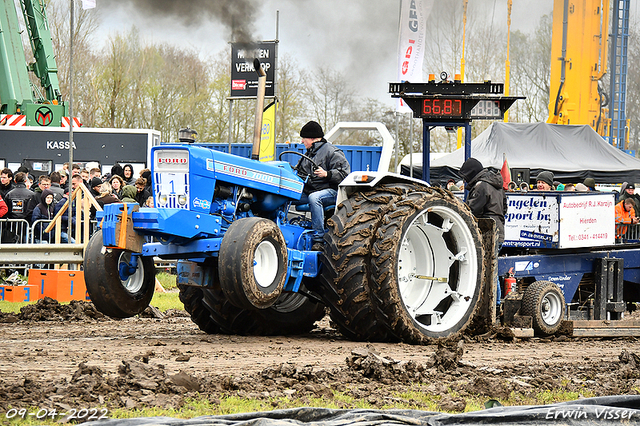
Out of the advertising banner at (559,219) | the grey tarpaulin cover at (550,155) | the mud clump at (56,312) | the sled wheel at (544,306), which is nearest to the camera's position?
the sled wheel at (544,306)

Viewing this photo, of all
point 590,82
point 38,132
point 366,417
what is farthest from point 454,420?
point 590,82

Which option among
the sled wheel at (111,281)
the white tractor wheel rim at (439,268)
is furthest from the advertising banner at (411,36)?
the sled wheel at (111,281)

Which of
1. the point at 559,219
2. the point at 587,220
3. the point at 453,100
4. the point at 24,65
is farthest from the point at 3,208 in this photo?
the point at 587,220

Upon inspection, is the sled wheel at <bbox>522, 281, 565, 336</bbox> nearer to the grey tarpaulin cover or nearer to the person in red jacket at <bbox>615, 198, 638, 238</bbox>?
the person in red jacket at <bbox>615, 198, 638, 238</bbox>

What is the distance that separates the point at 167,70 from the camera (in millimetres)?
27109

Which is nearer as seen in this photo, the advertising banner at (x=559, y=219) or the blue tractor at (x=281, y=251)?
the blue tractor at (x=281, y=251)

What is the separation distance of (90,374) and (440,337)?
383 cm

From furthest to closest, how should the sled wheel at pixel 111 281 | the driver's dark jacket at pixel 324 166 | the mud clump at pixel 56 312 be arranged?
the mud clump at pixel 56 312 < the driver's dark jacket at pixel 324 166 < the sled wheel at pixel 111 281

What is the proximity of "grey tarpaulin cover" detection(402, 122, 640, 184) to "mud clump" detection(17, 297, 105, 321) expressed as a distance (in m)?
13.7

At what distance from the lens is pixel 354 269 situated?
746 cm

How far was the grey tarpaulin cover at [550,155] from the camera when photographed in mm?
23062

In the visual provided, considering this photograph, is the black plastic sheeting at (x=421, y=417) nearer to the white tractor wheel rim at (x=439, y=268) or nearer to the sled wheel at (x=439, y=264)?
the sled wheel at (x=439, y=264)

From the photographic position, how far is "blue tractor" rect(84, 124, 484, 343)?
7.00 metres

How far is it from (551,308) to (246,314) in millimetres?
3474
